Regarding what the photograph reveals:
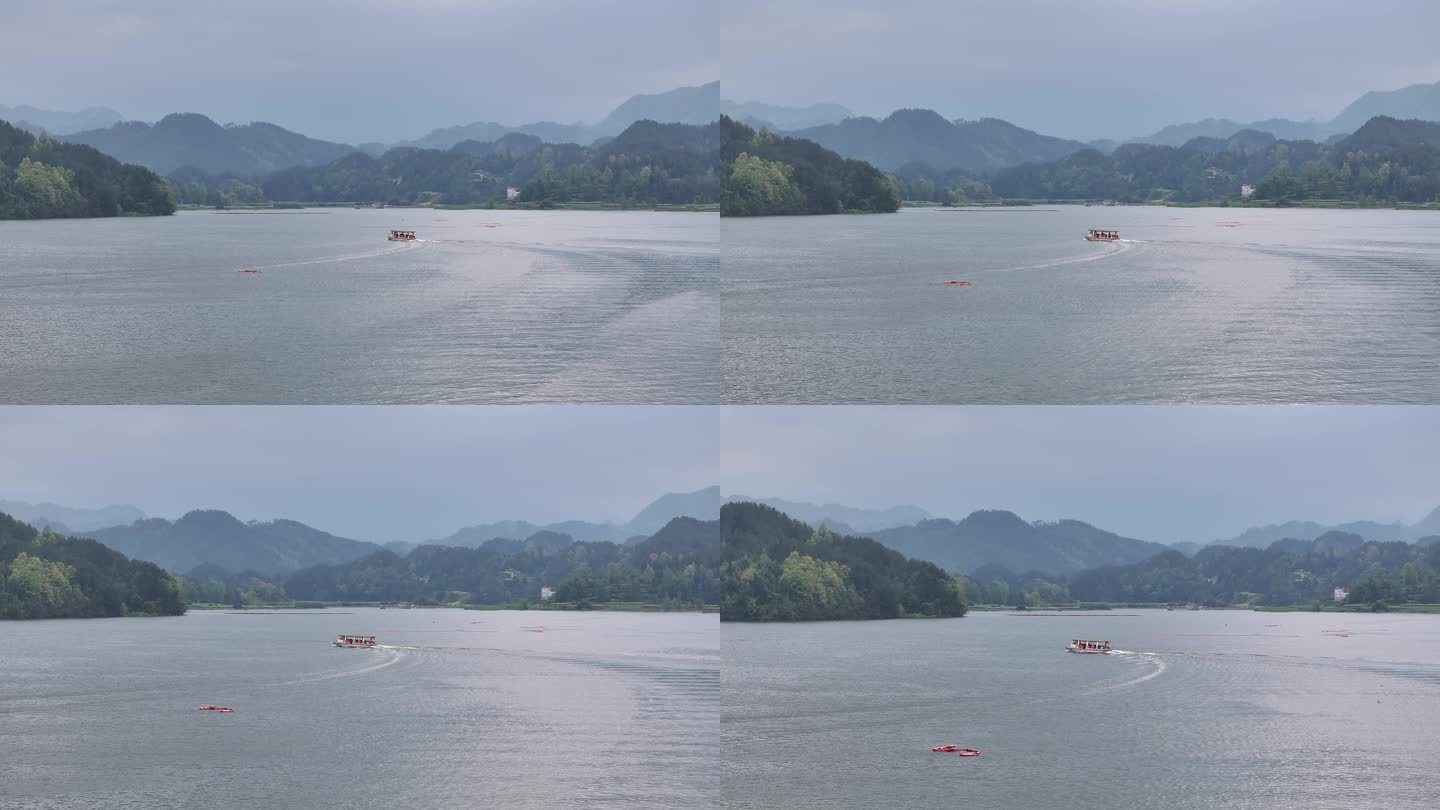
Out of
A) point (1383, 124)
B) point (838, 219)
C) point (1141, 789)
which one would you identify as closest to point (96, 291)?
point (1141, 789)

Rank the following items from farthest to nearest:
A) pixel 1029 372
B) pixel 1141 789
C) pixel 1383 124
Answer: pixel 1383 124, pixel 1029 372, pixel 1141 789

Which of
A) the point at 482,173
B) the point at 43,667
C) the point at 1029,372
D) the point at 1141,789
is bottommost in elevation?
the point at 43,667

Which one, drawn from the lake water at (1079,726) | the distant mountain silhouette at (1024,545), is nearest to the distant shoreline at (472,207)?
the lake water at (1079,726)

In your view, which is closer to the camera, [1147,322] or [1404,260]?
[1147,322]

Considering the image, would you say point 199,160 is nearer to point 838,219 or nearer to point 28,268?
point 28,268

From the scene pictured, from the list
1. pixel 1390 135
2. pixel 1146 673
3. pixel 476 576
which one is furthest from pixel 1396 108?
pixel 476 576

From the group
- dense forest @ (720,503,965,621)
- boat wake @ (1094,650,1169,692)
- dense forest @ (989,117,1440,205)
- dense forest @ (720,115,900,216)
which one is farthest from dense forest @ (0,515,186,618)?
boat wake @ (1094,650,1169,692)
